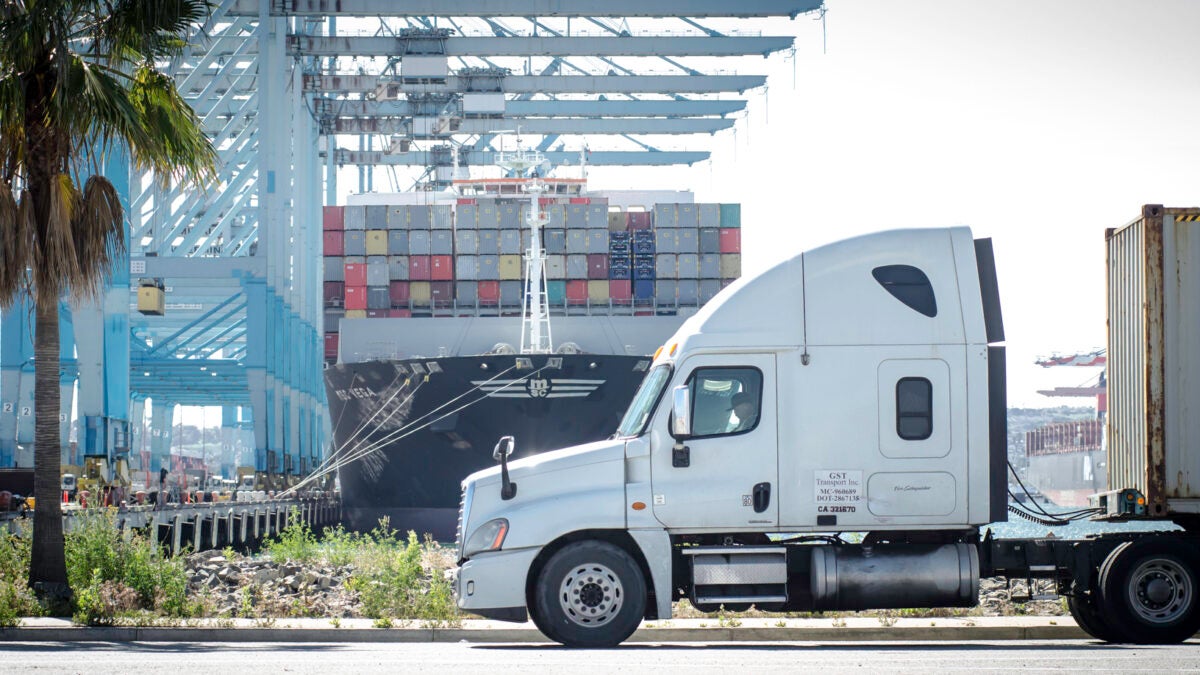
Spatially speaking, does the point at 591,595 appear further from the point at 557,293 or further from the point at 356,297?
the point at 356,297

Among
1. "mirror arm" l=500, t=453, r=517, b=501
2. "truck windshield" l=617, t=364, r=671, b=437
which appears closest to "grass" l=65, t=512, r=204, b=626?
"mirror arm" l=500, t=453, r=517, b=501

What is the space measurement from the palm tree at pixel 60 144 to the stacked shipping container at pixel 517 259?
99.6ft

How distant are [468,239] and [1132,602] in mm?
37626

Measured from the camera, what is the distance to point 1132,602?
40.5ft

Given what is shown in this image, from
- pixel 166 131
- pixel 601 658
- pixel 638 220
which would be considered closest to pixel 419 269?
pixel 638 220

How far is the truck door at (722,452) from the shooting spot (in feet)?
40.3

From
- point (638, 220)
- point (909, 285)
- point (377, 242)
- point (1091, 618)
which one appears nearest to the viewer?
point (909, 285)

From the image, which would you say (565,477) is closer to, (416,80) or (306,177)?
(416,80)

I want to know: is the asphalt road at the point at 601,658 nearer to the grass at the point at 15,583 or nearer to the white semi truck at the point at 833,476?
the white semi truck at the point at 833,476

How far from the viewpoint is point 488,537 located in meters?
12.2

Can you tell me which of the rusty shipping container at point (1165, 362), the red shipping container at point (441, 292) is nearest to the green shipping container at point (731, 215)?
the red shipping container at point (441, 292)

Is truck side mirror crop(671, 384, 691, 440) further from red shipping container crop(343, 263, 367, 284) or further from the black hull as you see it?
red shipping container crop(343, 263, 367, 284)

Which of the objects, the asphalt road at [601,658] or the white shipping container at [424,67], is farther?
the white shipping container at [424,67]

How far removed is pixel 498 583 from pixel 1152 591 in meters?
5.56
